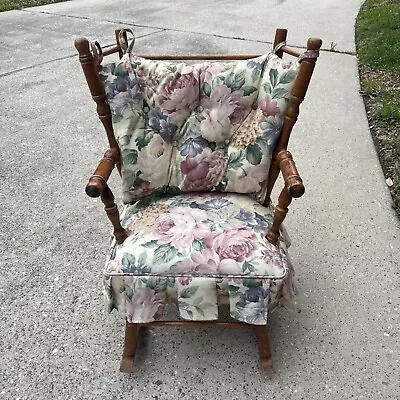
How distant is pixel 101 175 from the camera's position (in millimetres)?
1440

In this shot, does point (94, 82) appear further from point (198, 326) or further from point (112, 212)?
point (198, 326)

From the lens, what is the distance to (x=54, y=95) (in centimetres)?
376

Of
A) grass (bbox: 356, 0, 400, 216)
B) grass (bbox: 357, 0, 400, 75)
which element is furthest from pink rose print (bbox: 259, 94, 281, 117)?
grass (bbox: 357, 0, 400, 75)

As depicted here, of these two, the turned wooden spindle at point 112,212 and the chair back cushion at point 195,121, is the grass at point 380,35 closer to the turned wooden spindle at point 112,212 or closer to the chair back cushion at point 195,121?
the chair back cushion at point 195,121

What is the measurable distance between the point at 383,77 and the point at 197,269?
3283mm

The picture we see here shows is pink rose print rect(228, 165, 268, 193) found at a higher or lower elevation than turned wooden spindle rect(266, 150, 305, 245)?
lower

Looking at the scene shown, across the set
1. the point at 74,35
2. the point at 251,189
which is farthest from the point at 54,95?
the point at 251,189

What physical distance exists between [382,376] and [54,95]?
3.10 meters

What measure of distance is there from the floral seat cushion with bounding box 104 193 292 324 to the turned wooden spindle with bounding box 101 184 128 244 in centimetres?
2

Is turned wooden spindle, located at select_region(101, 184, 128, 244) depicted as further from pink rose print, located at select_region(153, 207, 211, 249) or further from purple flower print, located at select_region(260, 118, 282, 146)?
purple flower print, located at select_region(260, 118, 282, 146)

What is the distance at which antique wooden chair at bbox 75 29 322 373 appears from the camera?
1454 millimetres

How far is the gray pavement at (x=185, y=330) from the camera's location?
63.2 inches

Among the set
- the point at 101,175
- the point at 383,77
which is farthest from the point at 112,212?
the point at 383,77

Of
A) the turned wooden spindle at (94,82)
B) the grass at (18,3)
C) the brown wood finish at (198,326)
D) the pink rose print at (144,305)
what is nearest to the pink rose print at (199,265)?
the pink rose print at (144,305)
